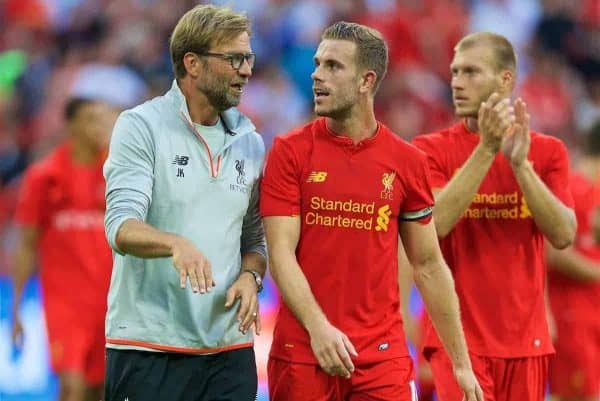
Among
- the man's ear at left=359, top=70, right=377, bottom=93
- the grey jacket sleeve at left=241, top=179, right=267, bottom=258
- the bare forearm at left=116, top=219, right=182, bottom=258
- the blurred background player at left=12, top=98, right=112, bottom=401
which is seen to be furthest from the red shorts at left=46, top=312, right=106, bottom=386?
the bare forearm at left=116, top=219, right=182, bottom=258

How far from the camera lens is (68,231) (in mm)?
9242

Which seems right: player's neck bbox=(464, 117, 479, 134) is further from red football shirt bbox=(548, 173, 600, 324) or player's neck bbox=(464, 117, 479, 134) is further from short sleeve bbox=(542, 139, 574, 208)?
red football shirt bbox=(548, 173, 600, 324)

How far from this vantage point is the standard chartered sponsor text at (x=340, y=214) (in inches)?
234

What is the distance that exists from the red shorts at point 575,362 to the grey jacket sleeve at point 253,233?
3465mm

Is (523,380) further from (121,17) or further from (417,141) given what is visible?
(121,17)

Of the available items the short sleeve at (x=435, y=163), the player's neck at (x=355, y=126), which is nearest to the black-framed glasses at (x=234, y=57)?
the player's neck at (x=355, y=126)

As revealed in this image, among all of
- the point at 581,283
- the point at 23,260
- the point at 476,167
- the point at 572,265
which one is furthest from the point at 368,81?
the point at 23,260

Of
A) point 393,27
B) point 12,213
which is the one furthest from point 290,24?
point 12,213

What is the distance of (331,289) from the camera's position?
5941 mm

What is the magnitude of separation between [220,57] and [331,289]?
1138 millimetres

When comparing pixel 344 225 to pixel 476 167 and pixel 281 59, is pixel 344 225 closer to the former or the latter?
pixel 476 167

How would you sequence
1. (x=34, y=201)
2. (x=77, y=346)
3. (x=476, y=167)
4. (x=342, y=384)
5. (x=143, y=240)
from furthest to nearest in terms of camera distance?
1. (x=77, y=346)
2. (x=34, y=201)
3. (x=476, y=167)
4. (x=342, y=384)
5. (x=143, y=240)

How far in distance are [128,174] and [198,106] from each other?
0.57 m

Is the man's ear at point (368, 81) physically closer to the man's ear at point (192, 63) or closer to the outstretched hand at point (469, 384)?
the man's ear at point (192, 63)
